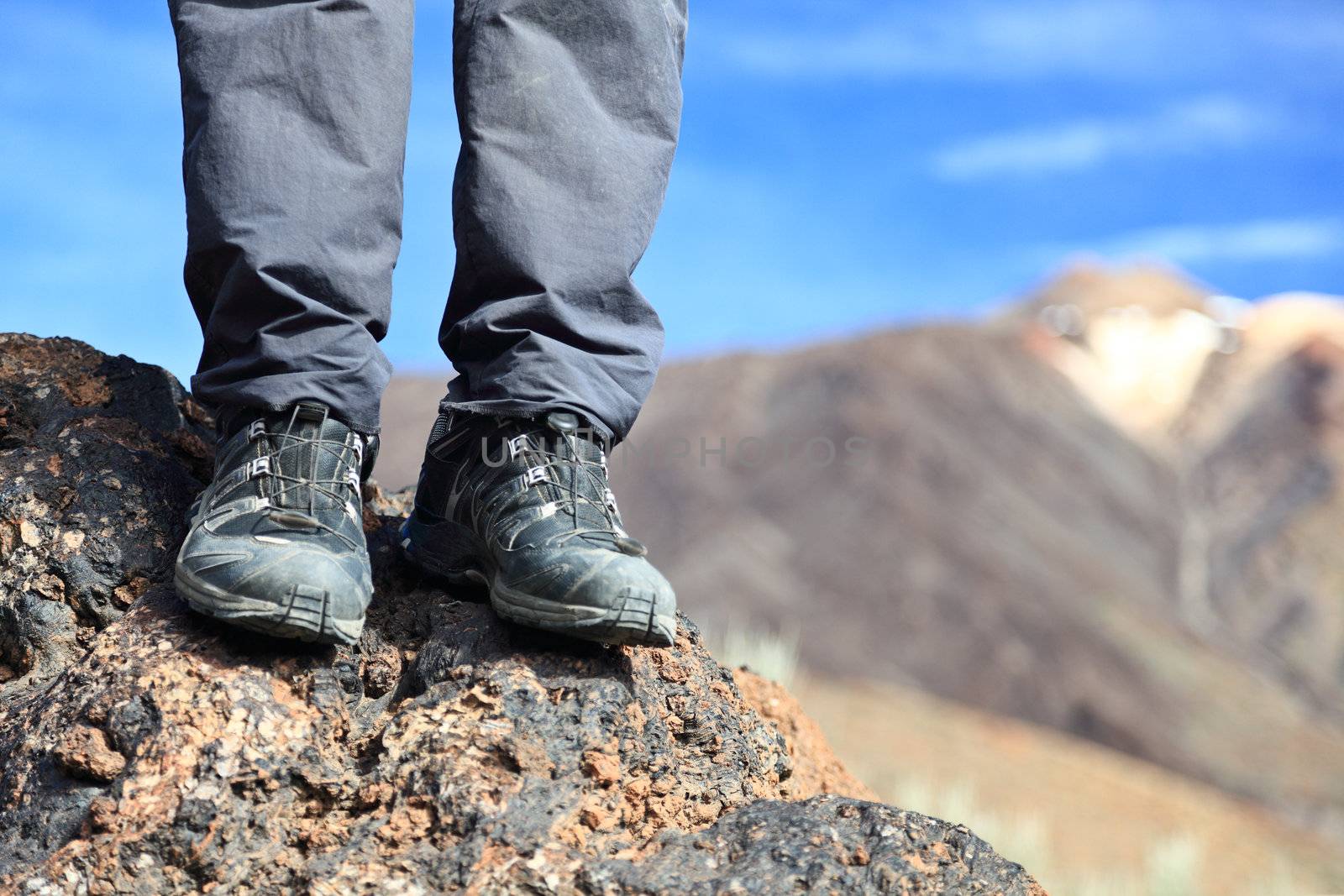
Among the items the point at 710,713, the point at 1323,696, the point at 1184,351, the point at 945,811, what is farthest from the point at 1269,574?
the point at 710,713

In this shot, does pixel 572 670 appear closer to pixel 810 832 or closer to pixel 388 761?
pixel 388 761

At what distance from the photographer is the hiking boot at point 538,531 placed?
1.62 m

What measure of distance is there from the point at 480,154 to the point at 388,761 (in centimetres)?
86

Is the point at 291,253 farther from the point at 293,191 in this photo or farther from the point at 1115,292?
the point at 1115,292

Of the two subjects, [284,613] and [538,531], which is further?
[538,531]

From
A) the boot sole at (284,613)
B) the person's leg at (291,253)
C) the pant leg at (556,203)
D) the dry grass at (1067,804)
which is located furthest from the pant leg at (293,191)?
the dry grass at (1067,804)

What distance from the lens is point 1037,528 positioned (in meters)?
14.5

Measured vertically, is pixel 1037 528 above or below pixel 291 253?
below

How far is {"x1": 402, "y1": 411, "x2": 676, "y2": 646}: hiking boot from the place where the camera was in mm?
1622

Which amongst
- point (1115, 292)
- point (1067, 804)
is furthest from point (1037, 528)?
point (1115, 292)

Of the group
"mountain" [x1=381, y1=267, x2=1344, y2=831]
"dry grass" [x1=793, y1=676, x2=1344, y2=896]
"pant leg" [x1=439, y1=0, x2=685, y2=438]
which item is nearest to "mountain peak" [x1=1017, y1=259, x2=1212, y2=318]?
"mountain" [x1=381, y1=267, x2=1344, y2=831]

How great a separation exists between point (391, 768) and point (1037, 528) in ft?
45.2

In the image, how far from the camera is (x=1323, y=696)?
1441 cm

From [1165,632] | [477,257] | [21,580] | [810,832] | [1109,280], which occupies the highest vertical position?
[1109,280]
